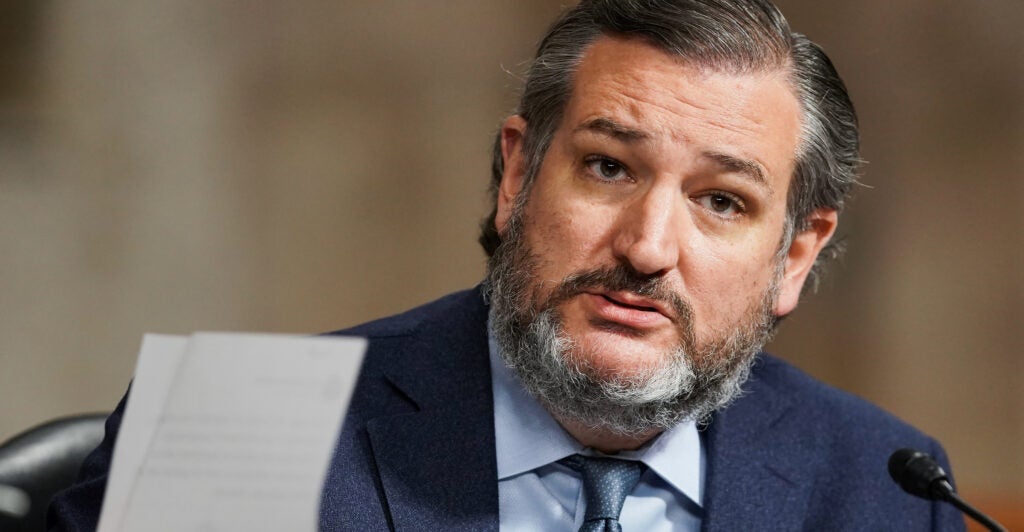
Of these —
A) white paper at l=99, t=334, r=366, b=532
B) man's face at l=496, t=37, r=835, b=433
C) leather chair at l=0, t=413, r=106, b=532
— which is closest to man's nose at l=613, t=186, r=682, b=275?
man's face at l=496, t=37, r=835, b=433

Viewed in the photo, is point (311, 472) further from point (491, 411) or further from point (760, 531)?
point (760, 531)

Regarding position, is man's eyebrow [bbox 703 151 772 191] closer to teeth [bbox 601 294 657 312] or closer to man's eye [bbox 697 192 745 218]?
man's eye [bbox 697 192 745 218]

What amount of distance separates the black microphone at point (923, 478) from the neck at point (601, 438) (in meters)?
0.50

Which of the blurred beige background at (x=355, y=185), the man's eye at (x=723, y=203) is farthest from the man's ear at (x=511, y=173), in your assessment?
the blurred beige background at (x=355, y=185)

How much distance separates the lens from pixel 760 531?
2.06 meters

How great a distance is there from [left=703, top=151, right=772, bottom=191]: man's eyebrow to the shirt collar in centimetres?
49

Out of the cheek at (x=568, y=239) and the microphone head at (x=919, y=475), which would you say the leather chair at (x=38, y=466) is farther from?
the microphone head at (x=919, y=475)

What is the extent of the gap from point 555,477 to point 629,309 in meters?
0.37

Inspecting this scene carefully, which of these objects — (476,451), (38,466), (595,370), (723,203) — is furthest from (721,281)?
(38,466)

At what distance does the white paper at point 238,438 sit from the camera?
1126 mm

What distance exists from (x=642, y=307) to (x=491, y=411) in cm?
37

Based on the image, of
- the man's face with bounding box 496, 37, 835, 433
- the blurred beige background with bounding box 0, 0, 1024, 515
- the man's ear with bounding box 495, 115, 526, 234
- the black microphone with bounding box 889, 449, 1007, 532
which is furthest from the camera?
the blurred beige background with bounding box 0, 0, 1024, 515

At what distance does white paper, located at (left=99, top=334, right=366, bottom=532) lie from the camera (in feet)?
3.69

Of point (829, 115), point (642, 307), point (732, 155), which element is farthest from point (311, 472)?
point (829, 115)
